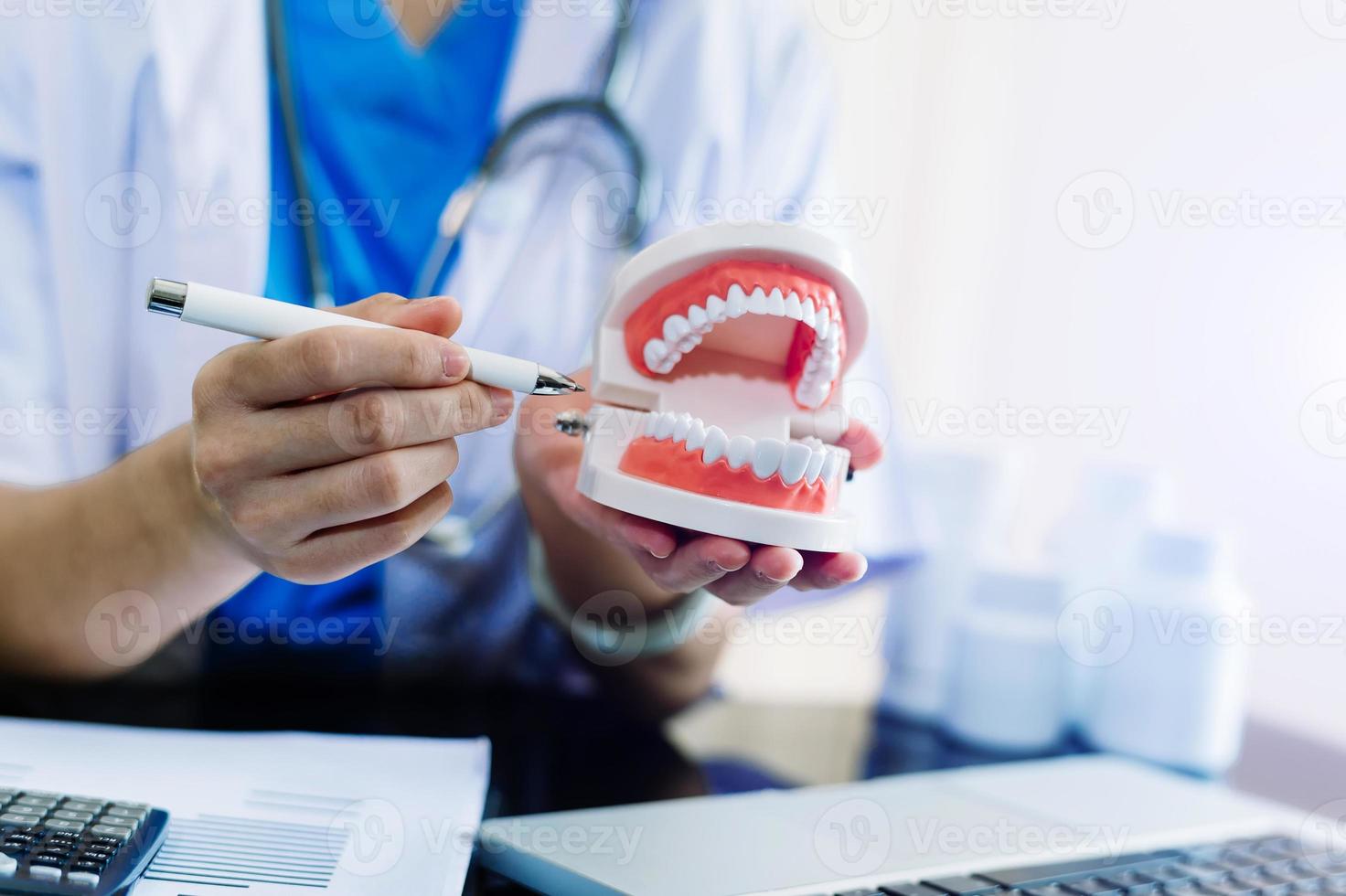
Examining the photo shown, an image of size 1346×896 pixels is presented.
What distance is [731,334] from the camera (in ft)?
2.00

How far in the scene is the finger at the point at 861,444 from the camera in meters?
0.63

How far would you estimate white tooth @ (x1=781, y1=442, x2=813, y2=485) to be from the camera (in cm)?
52

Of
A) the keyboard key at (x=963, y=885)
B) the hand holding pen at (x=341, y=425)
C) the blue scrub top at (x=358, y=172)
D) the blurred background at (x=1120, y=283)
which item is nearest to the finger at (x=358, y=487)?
the hand holding pen at (x=341, y=425)

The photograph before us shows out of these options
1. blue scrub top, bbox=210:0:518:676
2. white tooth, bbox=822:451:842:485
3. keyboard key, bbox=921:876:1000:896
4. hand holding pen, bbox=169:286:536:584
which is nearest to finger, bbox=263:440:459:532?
hand holding pen, bbox=169:286:536:584

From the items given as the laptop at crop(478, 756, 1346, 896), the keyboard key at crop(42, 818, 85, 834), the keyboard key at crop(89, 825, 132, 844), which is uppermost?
the keyboard key at crop(42, 818, 85, 834)

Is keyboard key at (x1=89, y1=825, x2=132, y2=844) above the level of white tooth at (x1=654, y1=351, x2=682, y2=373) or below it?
below

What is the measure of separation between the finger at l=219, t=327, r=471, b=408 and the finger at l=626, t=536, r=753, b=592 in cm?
16

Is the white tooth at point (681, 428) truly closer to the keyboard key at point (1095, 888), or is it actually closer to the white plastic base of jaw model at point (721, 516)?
the white plastic base of jaw model at point (721, 516)

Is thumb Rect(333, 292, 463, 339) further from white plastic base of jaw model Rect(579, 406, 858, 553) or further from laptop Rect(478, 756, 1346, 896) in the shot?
laptop Rect(478, 756, 1346, 896)

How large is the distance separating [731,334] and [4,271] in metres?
0.70

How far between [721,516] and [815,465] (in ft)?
0.20

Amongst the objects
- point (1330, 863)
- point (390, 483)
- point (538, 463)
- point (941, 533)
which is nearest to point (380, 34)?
point (538, 463)

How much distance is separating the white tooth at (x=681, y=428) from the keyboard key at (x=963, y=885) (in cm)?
28

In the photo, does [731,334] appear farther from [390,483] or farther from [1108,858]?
[1108,858]
